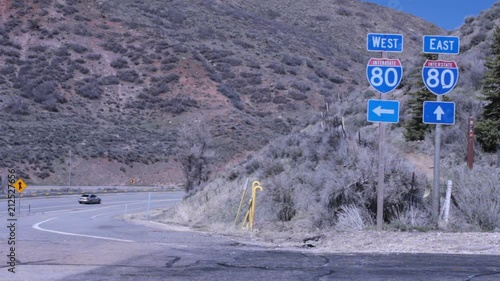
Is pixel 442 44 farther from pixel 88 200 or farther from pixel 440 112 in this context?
pixel 88 200

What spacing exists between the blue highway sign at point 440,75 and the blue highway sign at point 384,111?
940 millimetres

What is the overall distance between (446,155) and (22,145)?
50063 mm

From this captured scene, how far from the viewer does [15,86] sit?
73.4 m

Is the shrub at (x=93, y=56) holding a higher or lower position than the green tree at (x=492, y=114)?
higher

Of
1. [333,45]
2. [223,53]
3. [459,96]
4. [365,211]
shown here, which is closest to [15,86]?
[223,53]

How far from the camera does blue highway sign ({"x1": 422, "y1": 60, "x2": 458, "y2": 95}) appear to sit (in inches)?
642

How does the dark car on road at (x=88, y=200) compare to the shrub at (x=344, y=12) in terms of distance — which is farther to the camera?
the shrub at (x=344, y=12)

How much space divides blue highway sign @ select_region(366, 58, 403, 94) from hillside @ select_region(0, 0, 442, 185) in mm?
45093

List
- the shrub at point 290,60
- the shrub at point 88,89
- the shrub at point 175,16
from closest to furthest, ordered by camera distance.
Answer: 1. the shrub at point 88,89
2. the shrub at point 290,60
3. the shrub at point 175,16

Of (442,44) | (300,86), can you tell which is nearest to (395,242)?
(442,44)

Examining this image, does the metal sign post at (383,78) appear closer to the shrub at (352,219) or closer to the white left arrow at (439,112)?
the shrub at (352,219)

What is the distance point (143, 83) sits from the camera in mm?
79062

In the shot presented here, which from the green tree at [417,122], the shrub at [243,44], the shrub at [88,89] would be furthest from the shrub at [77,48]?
the green tree at [417,122]

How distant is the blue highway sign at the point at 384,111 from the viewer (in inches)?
636
